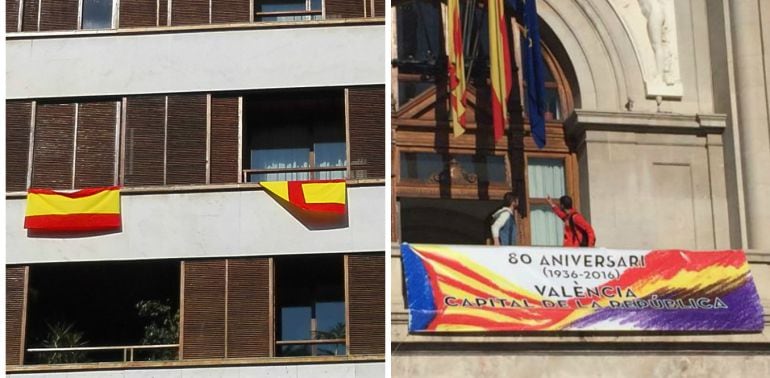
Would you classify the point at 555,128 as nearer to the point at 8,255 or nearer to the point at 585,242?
the point at 585,242

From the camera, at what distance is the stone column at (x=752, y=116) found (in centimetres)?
2130

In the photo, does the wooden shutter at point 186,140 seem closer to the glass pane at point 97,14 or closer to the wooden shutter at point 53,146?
the wooden shutter at point 53,146

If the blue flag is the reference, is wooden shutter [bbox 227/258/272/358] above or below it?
below

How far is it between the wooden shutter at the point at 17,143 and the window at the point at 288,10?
4034 mm

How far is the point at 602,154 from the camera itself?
21.8 meters

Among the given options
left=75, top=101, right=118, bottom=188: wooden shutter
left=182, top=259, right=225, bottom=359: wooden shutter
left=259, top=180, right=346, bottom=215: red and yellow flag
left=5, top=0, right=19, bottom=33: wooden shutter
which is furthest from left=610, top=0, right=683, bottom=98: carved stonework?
left=5, top=0, right=19, bottom=33: wooden shutter

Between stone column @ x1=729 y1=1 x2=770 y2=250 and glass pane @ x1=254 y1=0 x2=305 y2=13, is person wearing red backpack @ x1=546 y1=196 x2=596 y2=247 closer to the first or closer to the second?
stone column @ x1=729 y1=1 x2=770 y2=250

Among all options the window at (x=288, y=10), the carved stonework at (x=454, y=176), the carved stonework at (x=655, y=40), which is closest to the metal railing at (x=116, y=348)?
the carved stonework at (x=454, y=176)

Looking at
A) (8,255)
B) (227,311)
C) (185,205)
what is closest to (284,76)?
(185,205)

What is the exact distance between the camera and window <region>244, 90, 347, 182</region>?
816 inches

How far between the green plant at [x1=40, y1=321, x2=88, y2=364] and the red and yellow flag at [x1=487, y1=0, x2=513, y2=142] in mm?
7432

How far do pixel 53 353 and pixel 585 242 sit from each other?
8.50 meters

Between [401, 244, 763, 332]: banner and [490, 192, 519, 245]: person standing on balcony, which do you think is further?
[490, 192, 519, 245]: person standing on balcony

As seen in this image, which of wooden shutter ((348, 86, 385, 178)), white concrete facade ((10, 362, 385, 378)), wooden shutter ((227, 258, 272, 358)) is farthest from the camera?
wooden shutter ((348, 86, 385, 178))
